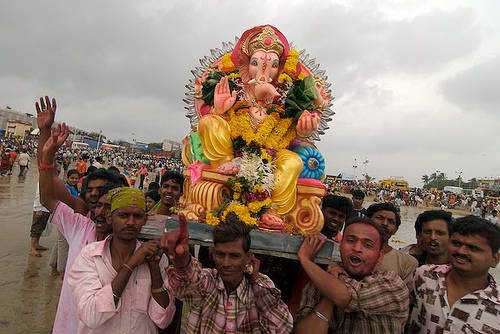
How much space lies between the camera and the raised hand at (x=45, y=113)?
2.85 m

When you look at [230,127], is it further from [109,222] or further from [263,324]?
[263,324]

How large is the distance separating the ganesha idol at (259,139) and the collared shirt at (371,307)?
A: 1293mm

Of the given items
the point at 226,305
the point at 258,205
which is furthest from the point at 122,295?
the point at 258,205

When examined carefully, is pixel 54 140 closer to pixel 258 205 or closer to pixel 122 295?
pixel 122 295

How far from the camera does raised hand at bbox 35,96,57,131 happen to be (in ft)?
9.36

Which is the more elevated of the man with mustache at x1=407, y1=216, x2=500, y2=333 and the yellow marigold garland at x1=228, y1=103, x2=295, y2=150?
the yellow marigold garland at x1=228, y1=103, x2=295, y2=150

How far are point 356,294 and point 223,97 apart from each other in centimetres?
286

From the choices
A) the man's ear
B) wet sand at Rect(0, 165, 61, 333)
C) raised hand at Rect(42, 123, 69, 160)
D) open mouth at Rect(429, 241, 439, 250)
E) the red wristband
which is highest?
raised hand at Rect(42, 123, 69, 160)

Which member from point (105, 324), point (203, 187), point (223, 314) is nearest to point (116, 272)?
point (105, 324)

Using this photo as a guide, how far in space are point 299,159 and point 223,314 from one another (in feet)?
7.02

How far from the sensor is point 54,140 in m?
2.77

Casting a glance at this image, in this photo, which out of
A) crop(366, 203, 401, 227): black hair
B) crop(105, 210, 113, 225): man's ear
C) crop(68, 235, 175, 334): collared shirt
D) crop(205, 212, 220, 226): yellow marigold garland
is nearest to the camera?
crop(68, 235, 175, 334): collared shirt

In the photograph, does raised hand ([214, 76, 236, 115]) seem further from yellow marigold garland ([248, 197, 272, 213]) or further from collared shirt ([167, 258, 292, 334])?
collared shirt ([167, 258, 292, 334])

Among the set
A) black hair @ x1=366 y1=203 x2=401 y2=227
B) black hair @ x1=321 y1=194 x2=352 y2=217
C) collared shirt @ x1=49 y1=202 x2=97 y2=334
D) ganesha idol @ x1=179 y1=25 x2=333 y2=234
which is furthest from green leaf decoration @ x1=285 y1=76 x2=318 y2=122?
collared shirt @ x1=49 y1=202 x2=97 y2=334
